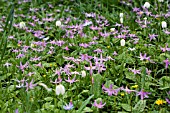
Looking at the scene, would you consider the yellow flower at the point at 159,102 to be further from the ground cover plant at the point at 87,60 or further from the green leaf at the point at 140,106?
the green leaf at the point at 140,106

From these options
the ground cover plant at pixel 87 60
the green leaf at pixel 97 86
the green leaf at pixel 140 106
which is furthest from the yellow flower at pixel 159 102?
the green leaf at pixel 97 86

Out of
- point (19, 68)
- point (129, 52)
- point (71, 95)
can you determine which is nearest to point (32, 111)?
point (71, 95)

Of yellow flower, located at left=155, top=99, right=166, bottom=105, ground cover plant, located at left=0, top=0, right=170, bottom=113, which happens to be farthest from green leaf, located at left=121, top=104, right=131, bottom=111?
yellow flower, located at left=155, top=99, right=166, bottom=105

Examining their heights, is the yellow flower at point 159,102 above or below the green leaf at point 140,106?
below

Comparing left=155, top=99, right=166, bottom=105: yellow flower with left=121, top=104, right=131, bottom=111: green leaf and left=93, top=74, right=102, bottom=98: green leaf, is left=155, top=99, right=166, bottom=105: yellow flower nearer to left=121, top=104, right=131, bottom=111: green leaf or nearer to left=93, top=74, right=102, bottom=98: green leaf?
left=121, top=104, right=131, bottom=111: green leaf

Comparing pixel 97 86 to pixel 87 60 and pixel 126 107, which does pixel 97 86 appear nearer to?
pixel 126 107

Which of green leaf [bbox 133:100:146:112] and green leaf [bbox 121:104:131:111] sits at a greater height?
green leaf [bbox 133:100:146:112]

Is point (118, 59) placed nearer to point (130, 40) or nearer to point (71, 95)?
point (130, 40)

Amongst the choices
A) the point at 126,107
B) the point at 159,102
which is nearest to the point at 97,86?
the point at 126,107

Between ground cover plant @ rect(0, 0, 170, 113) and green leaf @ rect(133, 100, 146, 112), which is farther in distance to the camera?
ground cover plant @ rect(0, 0, 170, 113)
